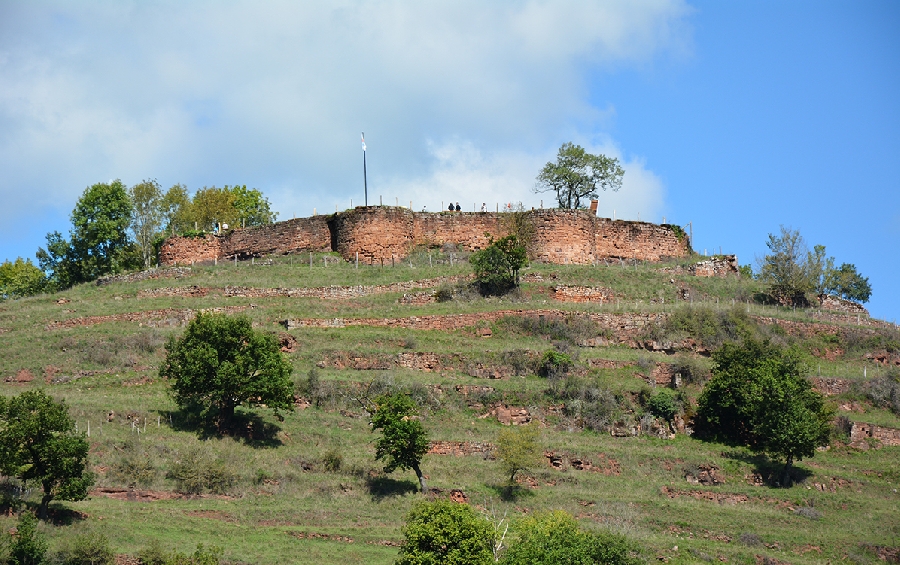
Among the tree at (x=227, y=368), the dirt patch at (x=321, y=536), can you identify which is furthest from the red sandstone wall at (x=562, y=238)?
the dirt patch at (x=321, y=536)

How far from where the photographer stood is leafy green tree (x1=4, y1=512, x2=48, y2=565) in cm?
3359

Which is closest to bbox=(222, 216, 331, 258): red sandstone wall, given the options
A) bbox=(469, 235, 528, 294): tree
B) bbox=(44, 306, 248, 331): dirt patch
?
bbox=(469, 235, 528, 294): tree

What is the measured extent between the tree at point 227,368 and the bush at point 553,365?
466 inches

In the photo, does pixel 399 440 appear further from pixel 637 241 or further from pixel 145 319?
pixel 637 241

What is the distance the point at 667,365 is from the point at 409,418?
14618 mm

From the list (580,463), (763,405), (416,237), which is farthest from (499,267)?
(763,405)

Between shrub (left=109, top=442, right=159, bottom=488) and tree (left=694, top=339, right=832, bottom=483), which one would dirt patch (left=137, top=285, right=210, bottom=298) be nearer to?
shrub (left=109, top=442, right=159, bottom=488)

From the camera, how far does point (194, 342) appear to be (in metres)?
45.9

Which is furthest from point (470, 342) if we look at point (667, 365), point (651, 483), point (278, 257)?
point (278, 257)

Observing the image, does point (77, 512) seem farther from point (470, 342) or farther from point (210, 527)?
point (470, 342)

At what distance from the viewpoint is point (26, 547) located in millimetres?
33625

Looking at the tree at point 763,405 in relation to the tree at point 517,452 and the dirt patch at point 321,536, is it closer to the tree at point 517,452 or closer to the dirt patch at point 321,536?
the tree at point 517,452

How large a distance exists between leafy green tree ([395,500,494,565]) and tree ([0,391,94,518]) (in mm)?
10392

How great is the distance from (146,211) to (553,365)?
37.9 meters
